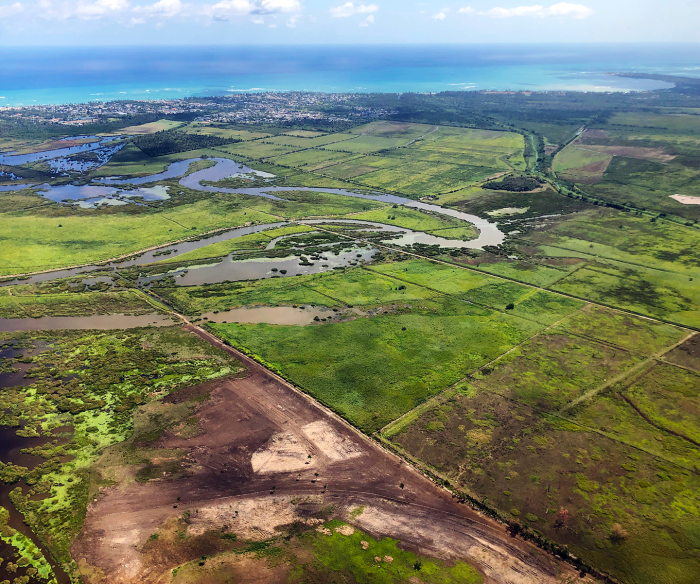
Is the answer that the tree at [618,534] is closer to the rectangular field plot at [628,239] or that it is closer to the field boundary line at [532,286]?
the field boundary line at [532,286]

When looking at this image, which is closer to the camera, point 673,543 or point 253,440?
point 673,543

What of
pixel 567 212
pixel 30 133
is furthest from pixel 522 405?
pixel 30 133

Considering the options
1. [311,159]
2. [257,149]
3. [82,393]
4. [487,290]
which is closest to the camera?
[82,393]

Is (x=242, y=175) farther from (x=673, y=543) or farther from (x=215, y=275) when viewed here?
(x=673, y=543)

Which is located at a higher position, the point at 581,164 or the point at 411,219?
the point at 581,164

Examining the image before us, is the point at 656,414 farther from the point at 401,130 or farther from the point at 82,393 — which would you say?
the point at 401,130

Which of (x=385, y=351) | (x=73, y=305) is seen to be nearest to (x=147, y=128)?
(x=73, y=305)
